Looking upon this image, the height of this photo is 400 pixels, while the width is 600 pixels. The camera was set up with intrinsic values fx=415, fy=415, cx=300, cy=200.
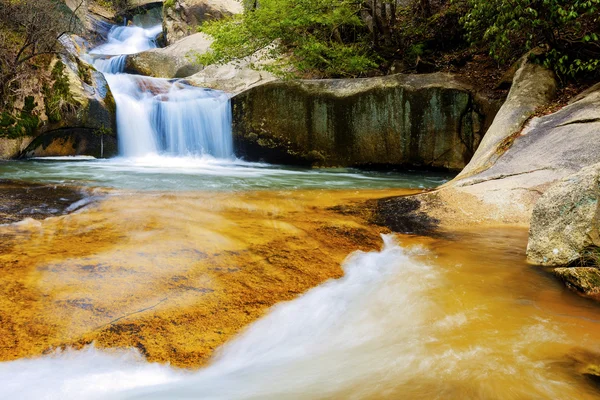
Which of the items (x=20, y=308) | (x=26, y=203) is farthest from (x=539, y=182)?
(x=26, y=203)

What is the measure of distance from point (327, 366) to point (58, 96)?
11.0m

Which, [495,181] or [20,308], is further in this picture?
[495,181]

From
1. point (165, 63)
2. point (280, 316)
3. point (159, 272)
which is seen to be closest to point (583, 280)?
point (280, 316)

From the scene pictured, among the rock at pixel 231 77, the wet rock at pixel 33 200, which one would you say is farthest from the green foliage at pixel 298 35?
the wet rock at pixel 33 200

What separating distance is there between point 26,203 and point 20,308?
2.83 metres

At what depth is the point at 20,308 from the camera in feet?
7.45

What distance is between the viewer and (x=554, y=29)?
7.68 m

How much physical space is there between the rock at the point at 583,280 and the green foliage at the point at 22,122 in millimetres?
11124

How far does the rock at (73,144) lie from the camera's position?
10.4m

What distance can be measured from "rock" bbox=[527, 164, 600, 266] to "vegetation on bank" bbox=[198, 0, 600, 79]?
5597mm

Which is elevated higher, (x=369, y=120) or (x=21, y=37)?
(x=21, y=37)

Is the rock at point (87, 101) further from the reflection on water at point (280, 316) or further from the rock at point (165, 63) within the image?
the reflection on water at point (280, 316)

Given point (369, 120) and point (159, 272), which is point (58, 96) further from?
point (159, 272)

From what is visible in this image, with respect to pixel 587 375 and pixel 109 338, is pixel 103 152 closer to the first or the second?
pixel 109 338
